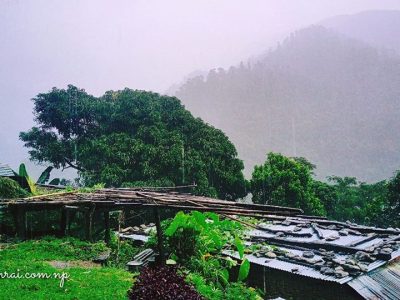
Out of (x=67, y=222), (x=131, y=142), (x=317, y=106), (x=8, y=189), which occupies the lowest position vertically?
(x=67, y=222)

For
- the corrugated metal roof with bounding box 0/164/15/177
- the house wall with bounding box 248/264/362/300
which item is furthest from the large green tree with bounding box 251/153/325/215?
the corrugated metal roof with bounding box 0/164/15/177

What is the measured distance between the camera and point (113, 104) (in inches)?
1192

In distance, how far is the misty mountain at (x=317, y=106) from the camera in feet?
307

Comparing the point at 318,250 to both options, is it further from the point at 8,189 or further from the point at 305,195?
the point at 305,195

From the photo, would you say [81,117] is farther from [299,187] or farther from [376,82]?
[376,82]

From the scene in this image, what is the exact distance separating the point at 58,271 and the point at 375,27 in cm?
20827

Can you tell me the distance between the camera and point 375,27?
7175 inches

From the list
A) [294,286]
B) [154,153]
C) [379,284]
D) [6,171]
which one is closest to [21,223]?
[6,171]

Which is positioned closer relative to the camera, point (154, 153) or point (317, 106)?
point (154, 153)

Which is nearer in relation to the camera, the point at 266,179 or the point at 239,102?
the point at 266,179

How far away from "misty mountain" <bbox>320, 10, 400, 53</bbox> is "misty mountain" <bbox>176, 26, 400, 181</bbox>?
3816cm

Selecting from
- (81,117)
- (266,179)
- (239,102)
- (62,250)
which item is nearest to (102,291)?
(62,250)

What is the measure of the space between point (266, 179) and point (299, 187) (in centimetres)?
272

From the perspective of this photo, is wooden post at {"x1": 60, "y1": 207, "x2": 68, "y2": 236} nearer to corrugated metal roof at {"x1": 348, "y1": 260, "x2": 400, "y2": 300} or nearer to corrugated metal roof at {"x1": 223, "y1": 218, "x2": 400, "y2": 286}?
corrugated metal roof at {"x1": 223, "y1": 218, "x2": 400, "y2": 286}
